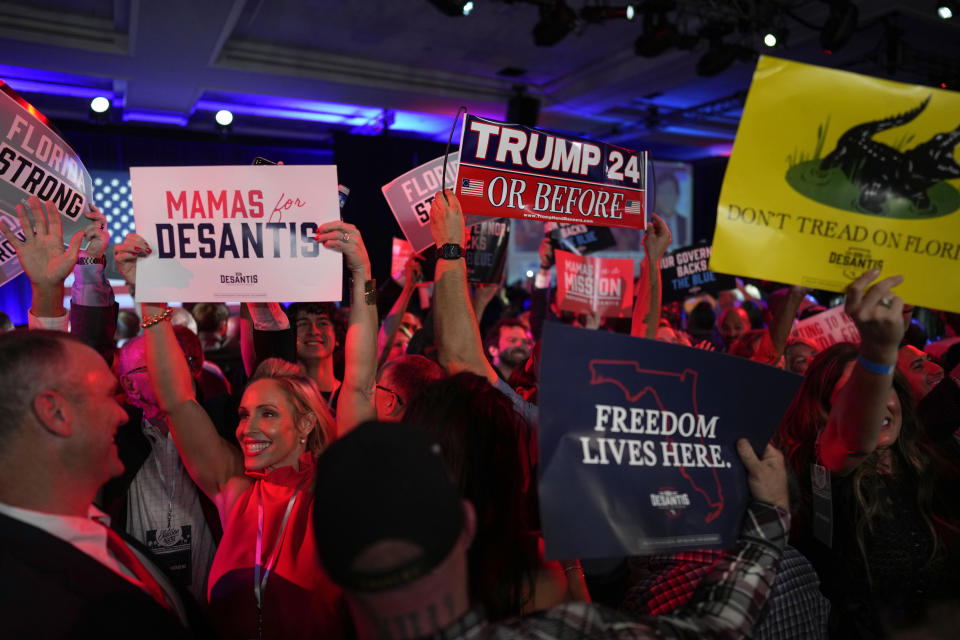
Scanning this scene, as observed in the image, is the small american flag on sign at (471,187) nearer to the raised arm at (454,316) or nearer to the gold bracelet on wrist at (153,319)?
the raised arm at (454,316)

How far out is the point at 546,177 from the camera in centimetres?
299

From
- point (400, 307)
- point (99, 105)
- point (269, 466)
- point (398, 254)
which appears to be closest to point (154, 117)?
point (99, 105)

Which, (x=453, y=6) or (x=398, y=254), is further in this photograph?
(x=398, y=254)

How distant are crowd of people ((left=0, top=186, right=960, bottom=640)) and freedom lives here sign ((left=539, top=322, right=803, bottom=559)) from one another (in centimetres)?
9

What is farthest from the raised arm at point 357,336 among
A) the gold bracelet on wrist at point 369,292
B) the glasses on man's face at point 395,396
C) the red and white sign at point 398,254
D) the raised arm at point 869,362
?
the red and white sign at point 398,254

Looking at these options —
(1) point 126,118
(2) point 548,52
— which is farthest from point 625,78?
(1) point 126,118

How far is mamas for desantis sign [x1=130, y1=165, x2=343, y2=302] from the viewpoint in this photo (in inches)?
100

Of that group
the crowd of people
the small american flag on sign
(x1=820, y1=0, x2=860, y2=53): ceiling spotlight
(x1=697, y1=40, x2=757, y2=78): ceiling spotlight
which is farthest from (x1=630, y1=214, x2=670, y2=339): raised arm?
(x1=697, y1=40, x2=757, y2=78): ceiling spotlight

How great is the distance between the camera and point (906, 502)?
2.20 meters

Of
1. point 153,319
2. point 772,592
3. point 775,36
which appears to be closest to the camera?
point 772,592

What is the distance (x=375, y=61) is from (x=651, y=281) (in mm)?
9163

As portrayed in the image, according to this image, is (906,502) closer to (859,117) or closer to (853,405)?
(853,405)

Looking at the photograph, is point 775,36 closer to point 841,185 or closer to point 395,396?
point 841,185

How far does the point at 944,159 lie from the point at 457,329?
61.0 inches
